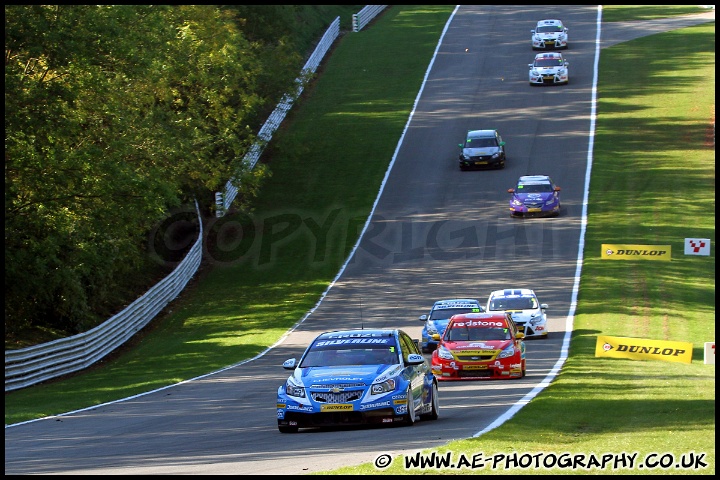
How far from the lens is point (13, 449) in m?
15.2

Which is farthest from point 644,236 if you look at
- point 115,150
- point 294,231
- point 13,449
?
point 13,449

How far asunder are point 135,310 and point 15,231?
7434 millimetres

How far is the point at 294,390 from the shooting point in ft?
52.3

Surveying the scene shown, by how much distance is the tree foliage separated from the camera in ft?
88.9

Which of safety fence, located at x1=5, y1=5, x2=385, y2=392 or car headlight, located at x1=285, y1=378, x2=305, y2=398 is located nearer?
car headlight, located at x1=285, y1=378, x2=305, y2=398

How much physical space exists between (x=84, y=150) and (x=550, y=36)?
50641 mm

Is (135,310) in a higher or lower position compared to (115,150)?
lower

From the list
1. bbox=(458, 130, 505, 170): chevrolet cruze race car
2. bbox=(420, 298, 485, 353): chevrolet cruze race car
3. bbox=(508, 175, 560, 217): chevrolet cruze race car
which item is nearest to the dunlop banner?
bbox=(508, 175, 560, 217): chevrolet cruze race car

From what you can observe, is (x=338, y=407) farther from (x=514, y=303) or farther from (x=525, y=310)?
(x=514, y=303)

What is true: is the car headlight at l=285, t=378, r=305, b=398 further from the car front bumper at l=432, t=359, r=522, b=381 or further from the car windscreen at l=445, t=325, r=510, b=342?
the car windscreen at l=445, t=325, r=510, b=342

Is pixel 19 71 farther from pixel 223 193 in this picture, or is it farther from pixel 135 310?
pixel 223 193

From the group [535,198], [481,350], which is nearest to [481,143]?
[535,198]

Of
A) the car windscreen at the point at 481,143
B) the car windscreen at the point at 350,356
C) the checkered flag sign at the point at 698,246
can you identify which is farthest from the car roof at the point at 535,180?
the car windscreen at the point at 350,356
